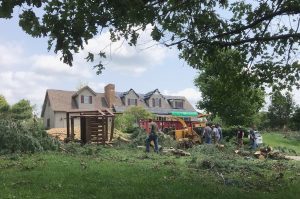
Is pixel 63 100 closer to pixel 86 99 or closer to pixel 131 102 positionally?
pixel 86 99

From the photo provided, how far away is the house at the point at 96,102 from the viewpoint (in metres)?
63.4

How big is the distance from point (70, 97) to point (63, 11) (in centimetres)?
5830

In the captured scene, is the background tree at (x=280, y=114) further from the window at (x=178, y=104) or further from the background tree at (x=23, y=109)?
the background tree at (x=23, y=109)

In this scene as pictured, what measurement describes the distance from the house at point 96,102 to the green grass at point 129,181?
4704cm

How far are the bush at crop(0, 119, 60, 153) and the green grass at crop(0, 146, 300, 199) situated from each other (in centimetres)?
265

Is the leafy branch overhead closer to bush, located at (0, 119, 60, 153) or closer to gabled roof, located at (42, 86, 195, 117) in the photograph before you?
bush, located at (0, 119, 60, 153)

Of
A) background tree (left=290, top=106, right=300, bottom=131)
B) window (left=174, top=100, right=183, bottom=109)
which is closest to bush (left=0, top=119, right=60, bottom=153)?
background tree (left=290, top=106, right=300, bottom=131)

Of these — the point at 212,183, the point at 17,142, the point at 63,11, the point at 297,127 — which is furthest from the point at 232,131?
the point at 63,11

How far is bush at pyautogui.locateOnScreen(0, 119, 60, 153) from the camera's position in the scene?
57.0 feet

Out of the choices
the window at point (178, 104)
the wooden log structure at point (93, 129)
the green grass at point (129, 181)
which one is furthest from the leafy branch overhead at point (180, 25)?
the window at point (178, 104)

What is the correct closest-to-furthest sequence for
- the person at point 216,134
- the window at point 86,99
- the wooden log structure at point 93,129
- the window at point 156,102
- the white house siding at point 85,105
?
the wooden log structure at point 93,129 → the person at point 216,134 → the white house siding at point 85,105 → the window at point 86,99 → the window at point 156,102

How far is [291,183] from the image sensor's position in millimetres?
12688

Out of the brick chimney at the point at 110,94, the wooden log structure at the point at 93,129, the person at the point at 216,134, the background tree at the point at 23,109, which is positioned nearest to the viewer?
the wooden log structure at the point at 93,129

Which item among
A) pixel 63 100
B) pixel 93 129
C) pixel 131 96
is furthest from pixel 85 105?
pixel 93 129
